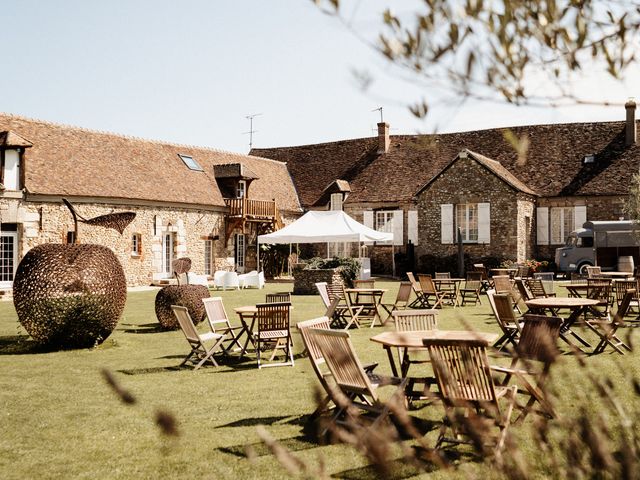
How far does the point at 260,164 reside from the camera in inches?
1271

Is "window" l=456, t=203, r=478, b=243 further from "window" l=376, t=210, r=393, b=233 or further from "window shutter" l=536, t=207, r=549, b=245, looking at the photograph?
"window" l=376, t=210, r=393, b=233

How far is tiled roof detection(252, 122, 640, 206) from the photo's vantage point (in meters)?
27.0

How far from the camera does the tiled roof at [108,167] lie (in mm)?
21922

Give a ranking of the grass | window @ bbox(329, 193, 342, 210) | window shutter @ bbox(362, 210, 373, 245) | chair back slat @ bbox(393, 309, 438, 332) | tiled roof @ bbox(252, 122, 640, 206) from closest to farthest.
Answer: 1. the grass
2. chair back slat @ bbox(393, 309, 438, 332)
3. tiled roof @ bbox(252, 122, 640, 206)
4. window shutter @ bbox(362, 210, 373, 245)
5. window @ bbox(329, 193, 342, 210)

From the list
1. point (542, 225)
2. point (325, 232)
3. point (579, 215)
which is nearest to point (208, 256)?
point (325, 232)

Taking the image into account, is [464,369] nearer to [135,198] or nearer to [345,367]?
[345,367]

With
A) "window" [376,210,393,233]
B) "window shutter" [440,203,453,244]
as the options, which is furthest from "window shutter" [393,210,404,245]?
"window shutter" [440,203,453,244]

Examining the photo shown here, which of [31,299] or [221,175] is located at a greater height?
[221,175]

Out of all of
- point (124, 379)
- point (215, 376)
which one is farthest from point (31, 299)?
point (215, 376)

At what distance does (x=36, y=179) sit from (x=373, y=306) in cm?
1371

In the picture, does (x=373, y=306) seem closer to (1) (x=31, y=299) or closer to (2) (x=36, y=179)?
(1) (x=31, y=299)

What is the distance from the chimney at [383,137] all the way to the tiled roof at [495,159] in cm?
28

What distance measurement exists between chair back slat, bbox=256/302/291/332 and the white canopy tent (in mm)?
9865

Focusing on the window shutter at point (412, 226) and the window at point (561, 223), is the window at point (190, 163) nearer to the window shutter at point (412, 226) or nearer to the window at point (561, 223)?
the window shutter at point (412, 226)
